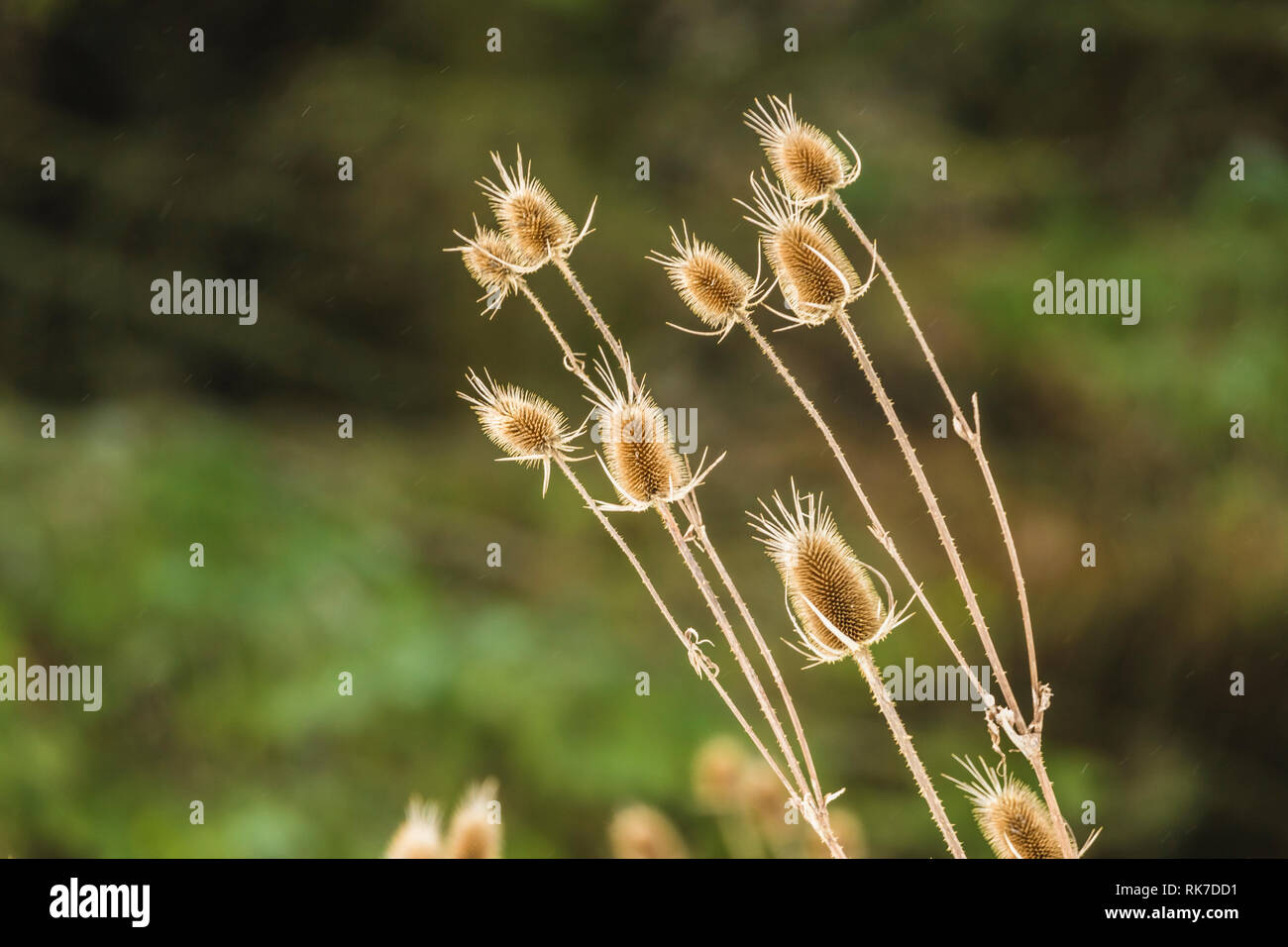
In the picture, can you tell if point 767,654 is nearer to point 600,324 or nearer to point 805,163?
point 600,324

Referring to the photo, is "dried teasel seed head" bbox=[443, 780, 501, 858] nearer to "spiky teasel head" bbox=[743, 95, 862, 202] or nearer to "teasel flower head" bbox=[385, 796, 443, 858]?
"teasel flower head" bbox=[385, 796, 443, 858]

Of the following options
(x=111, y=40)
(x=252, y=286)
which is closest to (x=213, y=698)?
(x=252, y=286)

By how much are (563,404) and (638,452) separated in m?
4.23

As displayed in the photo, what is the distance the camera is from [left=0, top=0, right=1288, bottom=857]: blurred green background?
3.69 meters

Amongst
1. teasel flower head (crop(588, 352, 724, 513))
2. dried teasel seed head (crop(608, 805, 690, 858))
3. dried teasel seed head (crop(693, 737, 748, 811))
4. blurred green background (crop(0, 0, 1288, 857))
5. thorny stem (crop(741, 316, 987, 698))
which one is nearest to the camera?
thorny stem (crop(741, 316, 987, 698))

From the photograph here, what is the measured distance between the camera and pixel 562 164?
4742 mm

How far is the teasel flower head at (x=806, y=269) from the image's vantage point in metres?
0.78

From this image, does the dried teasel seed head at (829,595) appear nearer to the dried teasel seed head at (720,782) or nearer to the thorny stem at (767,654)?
the thorny stem at (767,654)

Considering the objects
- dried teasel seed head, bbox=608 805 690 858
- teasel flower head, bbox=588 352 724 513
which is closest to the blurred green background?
dried teasel seed head, bbox=608 805 690 858

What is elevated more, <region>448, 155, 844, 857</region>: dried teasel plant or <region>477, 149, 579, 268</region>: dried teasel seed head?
<region>477, 149, 579, 268</region>: dried teasel seed head

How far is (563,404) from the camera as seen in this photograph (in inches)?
195

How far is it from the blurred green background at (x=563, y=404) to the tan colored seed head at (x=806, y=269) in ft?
9.72

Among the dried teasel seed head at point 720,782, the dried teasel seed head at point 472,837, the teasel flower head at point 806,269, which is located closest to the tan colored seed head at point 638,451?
the teasel flower head at point 806,269

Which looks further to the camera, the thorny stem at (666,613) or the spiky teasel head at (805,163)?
the spiky teasel head at (805,163)
